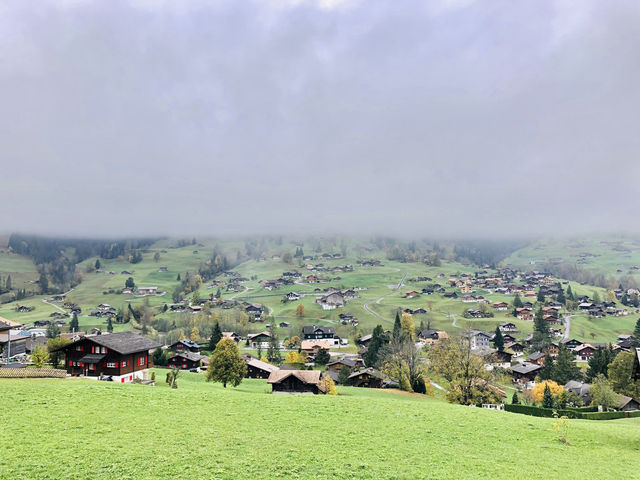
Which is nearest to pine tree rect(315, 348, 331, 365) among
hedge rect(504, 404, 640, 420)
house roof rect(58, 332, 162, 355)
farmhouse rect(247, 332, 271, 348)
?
farmhouse rect(247, 332, 271, 348)

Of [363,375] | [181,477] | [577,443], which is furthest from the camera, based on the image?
[363,375]

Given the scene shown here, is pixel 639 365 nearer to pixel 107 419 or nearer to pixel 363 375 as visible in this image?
pixel 107 419

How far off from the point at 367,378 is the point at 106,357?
6185 centimetres

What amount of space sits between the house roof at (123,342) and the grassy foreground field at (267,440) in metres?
14.6

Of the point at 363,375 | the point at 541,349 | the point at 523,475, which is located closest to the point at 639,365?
the point at 523,475

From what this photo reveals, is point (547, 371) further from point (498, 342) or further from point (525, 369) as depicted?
point (498, 342)

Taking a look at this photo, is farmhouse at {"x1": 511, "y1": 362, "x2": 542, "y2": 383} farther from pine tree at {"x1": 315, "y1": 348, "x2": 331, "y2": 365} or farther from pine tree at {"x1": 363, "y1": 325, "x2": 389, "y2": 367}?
pine tree at {"x1": 315, "y1": 348, "x2": 331, "y2": 365}

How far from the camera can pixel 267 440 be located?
83.4ft

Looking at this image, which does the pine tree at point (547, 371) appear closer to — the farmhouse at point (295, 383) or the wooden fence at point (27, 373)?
the farmhouse at point (295, 383)

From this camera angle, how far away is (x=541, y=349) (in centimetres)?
14100

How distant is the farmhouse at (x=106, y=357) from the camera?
174ft

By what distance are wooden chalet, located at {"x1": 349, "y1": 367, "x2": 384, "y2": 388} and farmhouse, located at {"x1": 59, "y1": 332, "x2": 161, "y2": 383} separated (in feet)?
176

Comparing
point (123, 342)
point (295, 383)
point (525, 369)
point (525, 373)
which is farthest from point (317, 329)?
point (123, 342)

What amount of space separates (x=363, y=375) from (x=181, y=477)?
3242 inches
